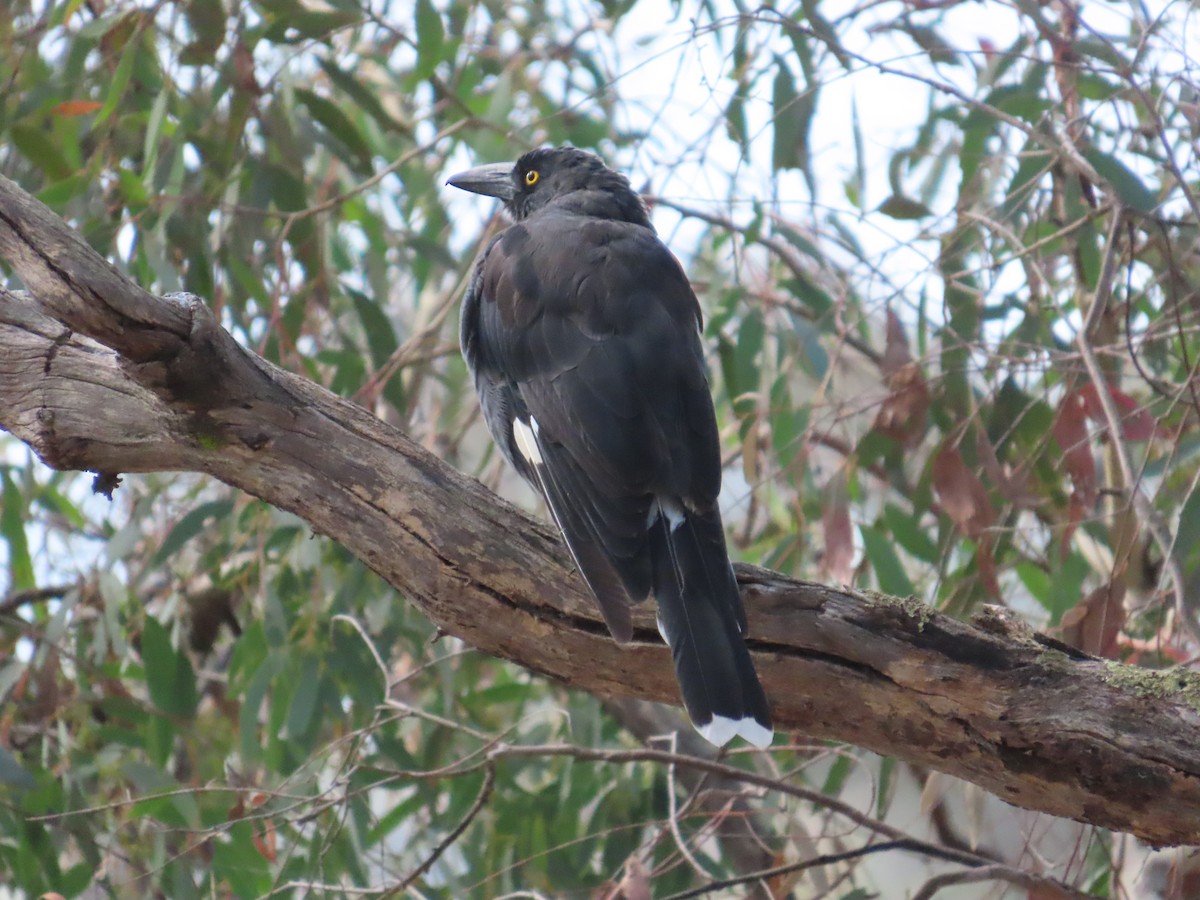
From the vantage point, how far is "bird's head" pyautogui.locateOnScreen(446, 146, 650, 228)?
322cm

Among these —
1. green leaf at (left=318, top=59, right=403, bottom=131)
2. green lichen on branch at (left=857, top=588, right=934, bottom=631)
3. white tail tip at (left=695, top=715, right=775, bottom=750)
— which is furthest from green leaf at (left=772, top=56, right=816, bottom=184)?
white tail tip at (left=695, top=715, right=775, bottom=750)

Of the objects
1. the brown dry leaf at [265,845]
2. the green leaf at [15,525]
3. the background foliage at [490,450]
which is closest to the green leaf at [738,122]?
the background foliage at [490,450]

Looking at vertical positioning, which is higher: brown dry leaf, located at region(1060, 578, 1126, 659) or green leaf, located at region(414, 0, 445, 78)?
green leaf, located at region(414, 0, 445, 78)

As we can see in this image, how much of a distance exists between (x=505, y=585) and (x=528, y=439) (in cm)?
55

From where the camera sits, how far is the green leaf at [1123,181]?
2781 millimetres

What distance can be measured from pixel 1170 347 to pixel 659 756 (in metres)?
1.86

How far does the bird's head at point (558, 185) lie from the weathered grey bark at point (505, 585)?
1286 millimetres

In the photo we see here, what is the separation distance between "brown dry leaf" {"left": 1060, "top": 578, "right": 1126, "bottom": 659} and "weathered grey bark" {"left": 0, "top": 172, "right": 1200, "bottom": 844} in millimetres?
538

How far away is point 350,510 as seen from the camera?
6.78 ft

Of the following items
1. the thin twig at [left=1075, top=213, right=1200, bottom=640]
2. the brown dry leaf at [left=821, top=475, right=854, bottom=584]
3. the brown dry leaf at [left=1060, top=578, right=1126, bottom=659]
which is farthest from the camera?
the brown dry leaf at [left=821, top=475, right=854, bottom=584]

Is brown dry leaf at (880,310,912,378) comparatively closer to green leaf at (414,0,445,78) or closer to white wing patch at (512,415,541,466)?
white wing patch at (512,415,541,466)

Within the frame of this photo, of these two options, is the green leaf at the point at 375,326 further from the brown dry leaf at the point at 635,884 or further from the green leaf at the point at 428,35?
the brown dry leaf at the point at 635,884

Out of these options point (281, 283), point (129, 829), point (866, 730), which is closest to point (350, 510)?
point (866, 730)

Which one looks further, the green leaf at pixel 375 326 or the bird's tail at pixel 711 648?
the green leaf at pixel 375 326
